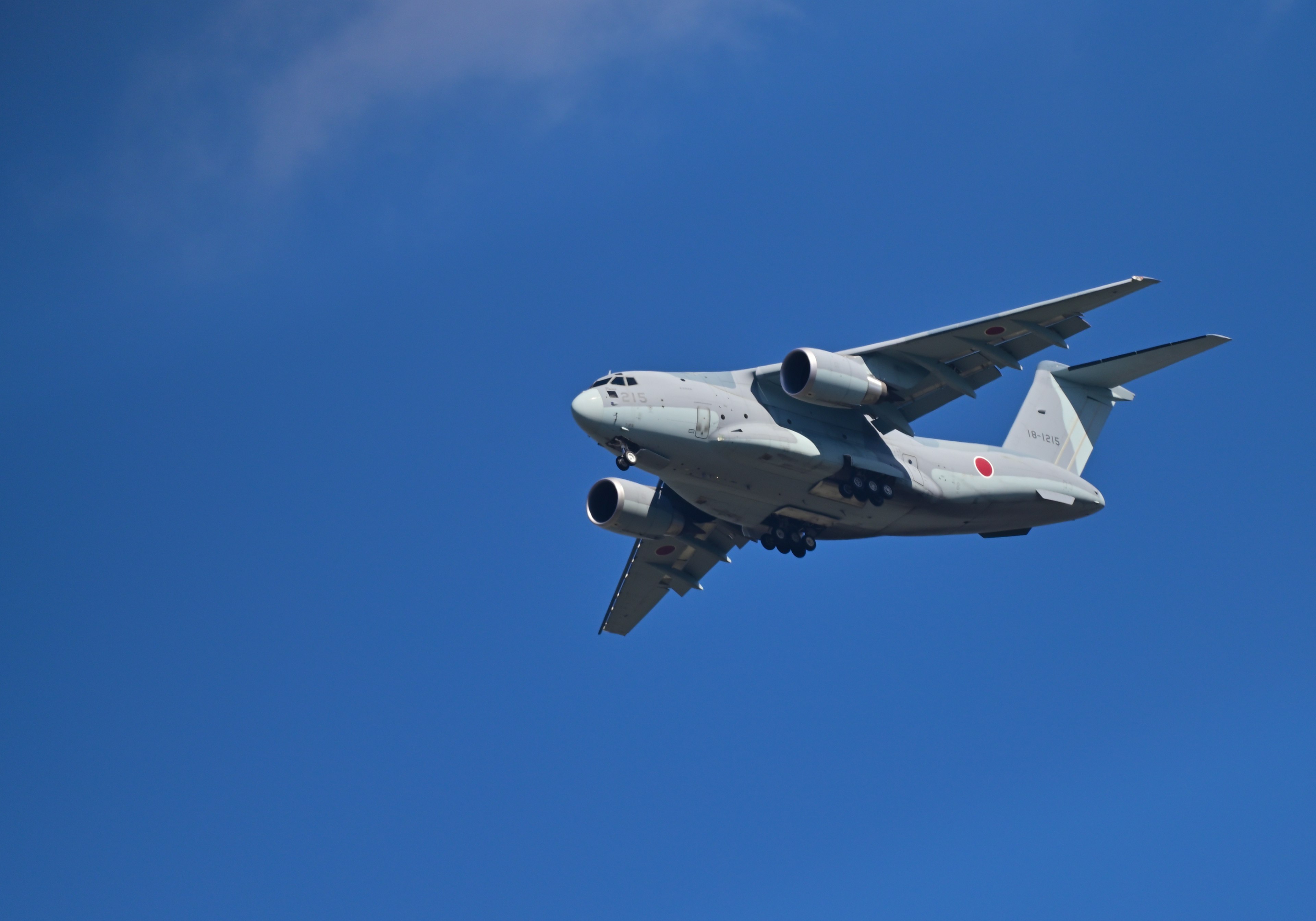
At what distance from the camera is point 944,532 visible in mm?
21500

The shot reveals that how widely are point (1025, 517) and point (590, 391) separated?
27.0 ft

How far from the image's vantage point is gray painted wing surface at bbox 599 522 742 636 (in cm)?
2281

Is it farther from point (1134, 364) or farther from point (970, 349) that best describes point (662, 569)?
point (1134, 364)

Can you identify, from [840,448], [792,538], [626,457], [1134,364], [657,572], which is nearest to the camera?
[626,457]

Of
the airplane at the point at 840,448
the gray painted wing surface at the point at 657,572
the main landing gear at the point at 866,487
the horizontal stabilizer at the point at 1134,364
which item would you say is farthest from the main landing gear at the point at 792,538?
the horizontal stabilizer at the point at 1134,364

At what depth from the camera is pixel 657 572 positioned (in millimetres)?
23688

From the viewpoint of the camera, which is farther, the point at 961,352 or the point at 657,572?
the point at 657,572

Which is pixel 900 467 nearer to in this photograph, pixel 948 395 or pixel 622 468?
pixel 948 395

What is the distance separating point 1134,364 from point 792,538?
7.02 meters

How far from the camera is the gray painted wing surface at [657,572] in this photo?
22812mm

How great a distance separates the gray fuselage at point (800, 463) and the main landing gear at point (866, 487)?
96 millimetres

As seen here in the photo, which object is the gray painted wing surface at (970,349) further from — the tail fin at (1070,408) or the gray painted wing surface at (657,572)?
the gray painted wing surface at (657,572)

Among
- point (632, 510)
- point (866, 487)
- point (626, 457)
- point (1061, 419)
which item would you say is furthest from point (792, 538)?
point (1061, 419)

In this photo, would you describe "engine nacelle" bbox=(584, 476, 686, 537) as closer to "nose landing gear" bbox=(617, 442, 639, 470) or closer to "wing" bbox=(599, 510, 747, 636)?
"wing" bbox=(599, 510, 747, 636)
